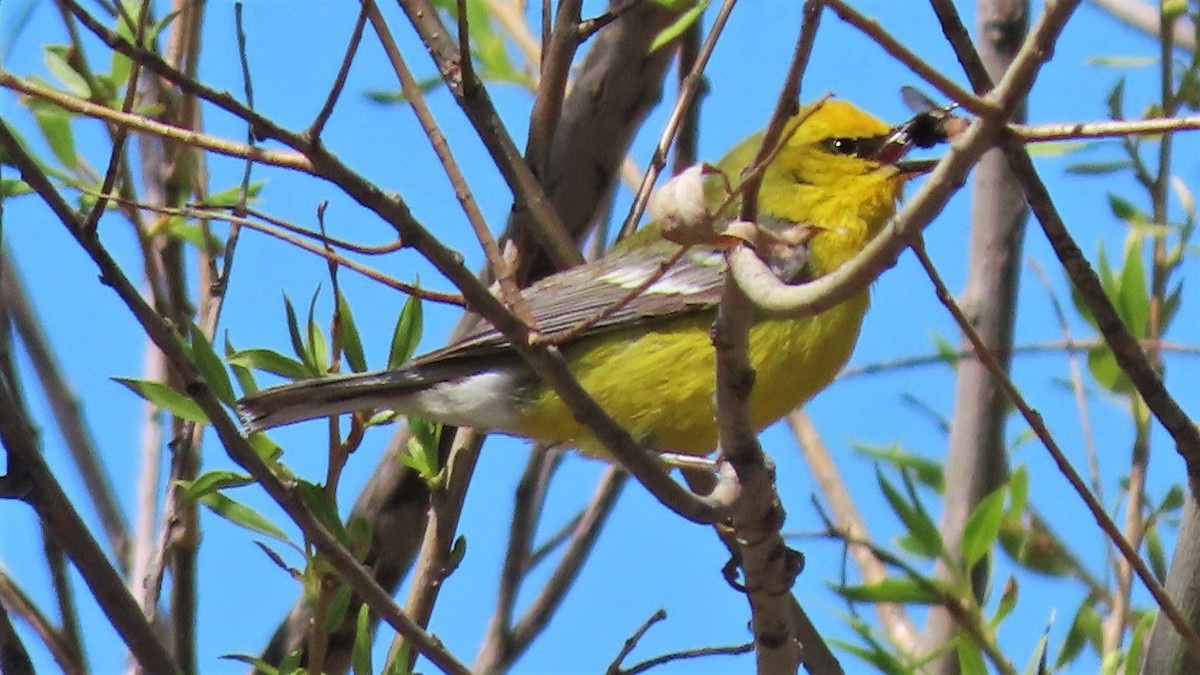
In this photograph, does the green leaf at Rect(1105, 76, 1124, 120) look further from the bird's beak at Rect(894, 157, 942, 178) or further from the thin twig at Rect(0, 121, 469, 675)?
the thin twig at Rect(0, 121, 469, 675)

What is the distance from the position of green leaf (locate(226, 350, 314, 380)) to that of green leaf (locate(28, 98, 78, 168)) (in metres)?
0.59

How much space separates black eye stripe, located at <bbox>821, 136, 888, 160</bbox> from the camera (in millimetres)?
3938

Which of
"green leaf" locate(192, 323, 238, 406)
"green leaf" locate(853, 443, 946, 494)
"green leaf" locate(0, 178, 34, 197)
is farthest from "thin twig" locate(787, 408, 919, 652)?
"green leaf" locate(0, 178, 34, 197)

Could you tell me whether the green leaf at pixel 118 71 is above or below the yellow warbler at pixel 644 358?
above

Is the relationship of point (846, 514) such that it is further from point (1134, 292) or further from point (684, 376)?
point (1134, 292)

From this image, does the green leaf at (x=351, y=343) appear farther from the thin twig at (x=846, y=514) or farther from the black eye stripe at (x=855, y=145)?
the black eye stripe at (x=855, y=145)

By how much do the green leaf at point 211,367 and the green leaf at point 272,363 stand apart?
0.06 metres

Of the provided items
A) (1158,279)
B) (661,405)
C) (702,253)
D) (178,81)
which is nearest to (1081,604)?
(1158,279)

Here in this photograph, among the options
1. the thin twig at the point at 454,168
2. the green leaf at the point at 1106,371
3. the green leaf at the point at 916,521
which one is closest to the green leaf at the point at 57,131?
the thin twig at the point at 454,168

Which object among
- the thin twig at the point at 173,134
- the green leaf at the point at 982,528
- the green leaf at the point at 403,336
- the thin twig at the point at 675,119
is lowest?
the green leaf at the point at 982,528

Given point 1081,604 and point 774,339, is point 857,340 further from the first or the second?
point 1081,604

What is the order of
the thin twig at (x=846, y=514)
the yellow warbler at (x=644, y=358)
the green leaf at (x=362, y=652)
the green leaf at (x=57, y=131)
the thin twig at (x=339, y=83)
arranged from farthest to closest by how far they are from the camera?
the thin twig at (x=846, y=514) → the yellow warbler at (x=644, y=358) → the green leaf at (x=57, y=131) → the green leaf at (x=362, y=652) → the thin twig at (x=339, y=83)

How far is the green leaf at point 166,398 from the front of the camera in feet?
8.32

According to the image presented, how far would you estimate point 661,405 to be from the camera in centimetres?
341
